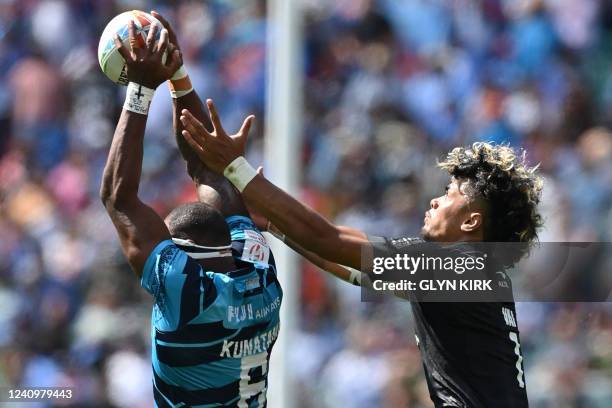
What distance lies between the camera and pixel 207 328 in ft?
15.0

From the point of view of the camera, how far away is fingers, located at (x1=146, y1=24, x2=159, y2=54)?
451 centimetres

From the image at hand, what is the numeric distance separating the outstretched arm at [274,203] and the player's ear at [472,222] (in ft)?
1.75

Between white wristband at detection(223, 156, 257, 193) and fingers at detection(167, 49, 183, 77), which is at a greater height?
fingers at detection(167, 49, 183, 77)

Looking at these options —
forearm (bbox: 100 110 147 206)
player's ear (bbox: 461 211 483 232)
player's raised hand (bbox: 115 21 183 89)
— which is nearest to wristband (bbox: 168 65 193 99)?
player's raised hand (bbox: 115 21 183 89)

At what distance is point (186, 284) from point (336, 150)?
4411mm

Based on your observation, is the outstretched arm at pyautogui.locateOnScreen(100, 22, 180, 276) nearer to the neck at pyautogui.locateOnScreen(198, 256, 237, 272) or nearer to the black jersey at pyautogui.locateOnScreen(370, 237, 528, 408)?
the neck at pyautogui.locateOnScreen(198, 256, 237, 272)

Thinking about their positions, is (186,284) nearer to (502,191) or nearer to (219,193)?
(219,193)

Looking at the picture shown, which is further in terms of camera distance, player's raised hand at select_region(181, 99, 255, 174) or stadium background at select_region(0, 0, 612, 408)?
stadium background at select_region(0, 0, 612, 408)

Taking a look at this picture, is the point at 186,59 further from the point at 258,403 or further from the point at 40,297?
the point at 258,403

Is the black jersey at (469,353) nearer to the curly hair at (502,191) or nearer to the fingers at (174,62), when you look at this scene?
the curly hair at (502,191)

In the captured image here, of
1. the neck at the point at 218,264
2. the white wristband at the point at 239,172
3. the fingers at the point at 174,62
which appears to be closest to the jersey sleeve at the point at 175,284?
the neck at the point at 218,264

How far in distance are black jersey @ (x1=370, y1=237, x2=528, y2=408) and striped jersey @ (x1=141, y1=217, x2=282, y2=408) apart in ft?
2.07

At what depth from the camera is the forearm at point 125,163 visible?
4414 mm

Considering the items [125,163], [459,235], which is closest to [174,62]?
[125,163]
